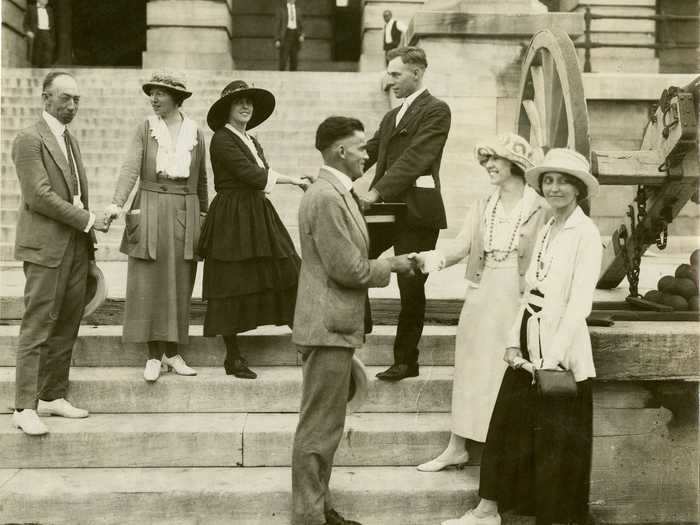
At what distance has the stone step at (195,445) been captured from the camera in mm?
4637

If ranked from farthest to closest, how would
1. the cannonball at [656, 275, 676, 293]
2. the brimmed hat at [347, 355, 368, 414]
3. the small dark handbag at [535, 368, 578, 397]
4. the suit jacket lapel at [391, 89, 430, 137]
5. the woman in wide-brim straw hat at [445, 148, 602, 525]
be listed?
the cannonball at [656, 275, 676, 293] → the suit jacket lapel at [391, 89, 430, 137] → the brimmed hat at [347, 355, 368, 414] → the woman in wide-brim straw hat at [445, 148, 602, 525] → the small dark handbag at [535, 368, 578, 397]

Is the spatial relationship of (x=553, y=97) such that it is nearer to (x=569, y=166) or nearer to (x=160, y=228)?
(x=569, y=166)

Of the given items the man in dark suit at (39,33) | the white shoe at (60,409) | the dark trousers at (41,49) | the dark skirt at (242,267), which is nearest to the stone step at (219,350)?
the dark skirt at (242,267)

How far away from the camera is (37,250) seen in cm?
472

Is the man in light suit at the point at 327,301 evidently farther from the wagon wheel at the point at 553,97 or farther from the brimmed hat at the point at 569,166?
the wagon wheel at the point at 553,97

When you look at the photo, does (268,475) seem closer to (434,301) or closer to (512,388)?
(512,388)

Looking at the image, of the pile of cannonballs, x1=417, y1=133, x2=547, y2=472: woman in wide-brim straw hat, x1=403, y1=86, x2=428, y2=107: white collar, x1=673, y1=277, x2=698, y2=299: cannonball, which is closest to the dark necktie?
x1=403, y1=86, x2=428, y2=107: white collar

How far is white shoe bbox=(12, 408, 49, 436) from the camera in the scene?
181 inches

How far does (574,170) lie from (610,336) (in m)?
1.05

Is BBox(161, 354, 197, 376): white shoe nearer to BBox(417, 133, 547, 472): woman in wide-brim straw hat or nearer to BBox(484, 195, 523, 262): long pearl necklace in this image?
BBox(417, 133, 547, 472): woman in wide-brim straw hat

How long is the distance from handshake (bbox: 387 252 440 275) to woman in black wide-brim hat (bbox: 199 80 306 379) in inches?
49.0

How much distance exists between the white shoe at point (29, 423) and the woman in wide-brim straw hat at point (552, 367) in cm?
235

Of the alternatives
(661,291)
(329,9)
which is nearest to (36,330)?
(661,291)

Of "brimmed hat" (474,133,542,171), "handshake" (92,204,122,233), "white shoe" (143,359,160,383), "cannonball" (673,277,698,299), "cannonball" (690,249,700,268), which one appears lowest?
"white shoe" (143,359,160,383)
